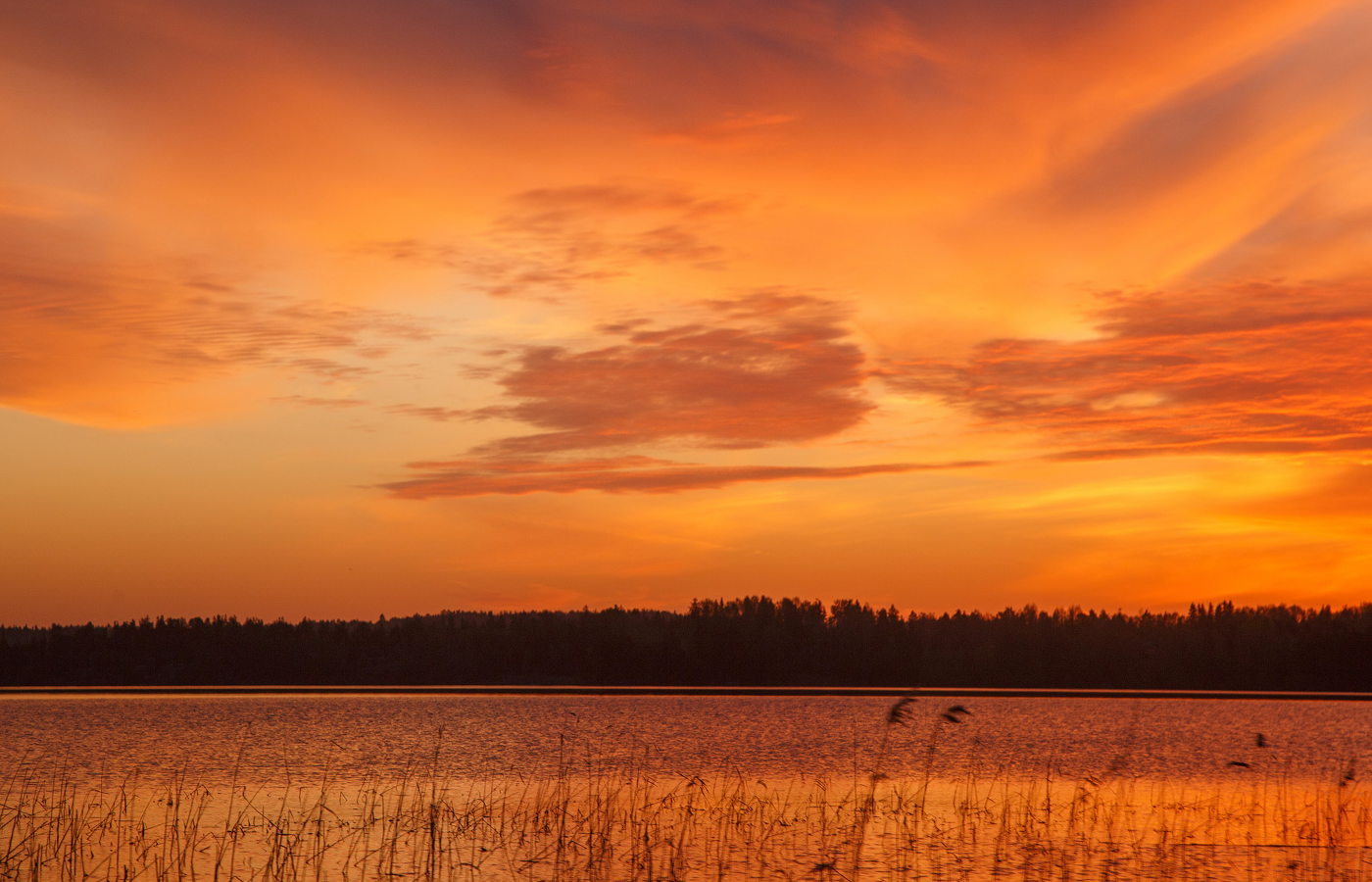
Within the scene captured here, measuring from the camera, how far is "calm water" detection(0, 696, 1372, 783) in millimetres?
49375

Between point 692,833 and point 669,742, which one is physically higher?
point 692,833

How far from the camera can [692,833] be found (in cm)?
2877

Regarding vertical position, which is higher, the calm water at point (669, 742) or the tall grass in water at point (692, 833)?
the tall grass in water at point (692, 833)

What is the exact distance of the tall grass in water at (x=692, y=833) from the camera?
78.4ft

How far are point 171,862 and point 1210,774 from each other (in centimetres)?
3877

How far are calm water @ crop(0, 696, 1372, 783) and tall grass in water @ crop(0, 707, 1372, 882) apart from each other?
3.33m

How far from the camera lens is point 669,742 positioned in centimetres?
6812

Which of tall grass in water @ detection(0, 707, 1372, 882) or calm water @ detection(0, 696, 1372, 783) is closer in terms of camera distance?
tall grass in water @ detection(0, 707, 1372, 882)

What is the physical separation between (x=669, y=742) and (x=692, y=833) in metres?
40.2

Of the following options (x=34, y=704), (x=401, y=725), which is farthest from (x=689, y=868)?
(x=34, y=704)

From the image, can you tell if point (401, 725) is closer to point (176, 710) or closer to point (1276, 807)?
point (176, 710)

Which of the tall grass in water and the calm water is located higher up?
the tall grass in water

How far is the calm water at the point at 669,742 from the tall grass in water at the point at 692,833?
131 inches

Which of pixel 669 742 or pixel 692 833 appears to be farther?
pixel 669 742
